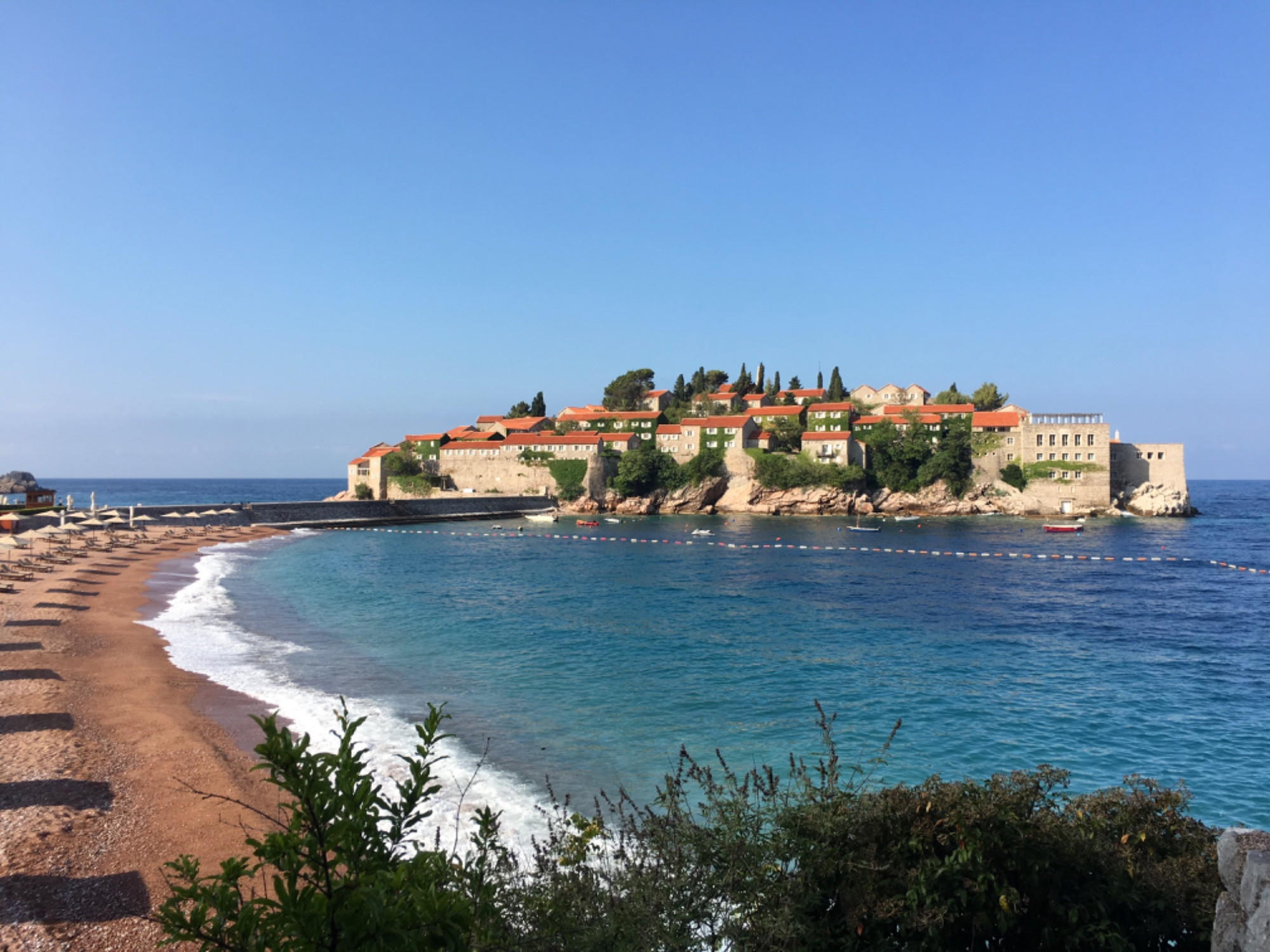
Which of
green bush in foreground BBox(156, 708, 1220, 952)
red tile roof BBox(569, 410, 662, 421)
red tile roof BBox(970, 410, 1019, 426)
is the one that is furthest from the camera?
red tile roof BBox(569, 410, 662, 421)

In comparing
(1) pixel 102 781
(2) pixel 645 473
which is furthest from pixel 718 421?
(1) pixel 102 781

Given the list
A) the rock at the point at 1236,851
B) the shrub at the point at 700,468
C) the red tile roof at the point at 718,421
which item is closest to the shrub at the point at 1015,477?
the red tile roof at the point at 718,421

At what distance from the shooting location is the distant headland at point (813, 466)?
7569cm

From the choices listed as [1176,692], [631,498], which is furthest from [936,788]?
[631,498]

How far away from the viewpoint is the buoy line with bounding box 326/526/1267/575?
1666 inches

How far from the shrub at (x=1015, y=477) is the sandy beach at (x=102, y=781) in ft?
256

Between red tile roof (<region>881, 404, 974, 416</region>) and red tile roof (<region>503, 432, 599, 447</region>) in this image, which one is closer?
red tile roof (<region>503, 432, 599, 447</region>)

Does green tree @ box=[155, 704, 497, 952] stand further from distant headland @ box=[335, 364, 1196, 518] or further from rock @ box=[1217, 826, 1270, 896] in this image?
distant headland @ box=[335, 364, 1196, 518]

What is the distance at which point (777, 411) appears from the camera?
8544 centimetres

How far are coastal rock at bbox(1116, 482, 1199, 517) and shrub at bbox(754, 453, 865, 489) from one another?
28.3 meters

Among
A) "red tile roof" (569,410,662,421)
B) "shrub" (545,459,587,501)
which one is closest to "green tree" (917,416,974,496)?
"red tile roof" (569,410,662,421)

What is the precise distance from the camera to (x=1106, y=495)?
74.0 m

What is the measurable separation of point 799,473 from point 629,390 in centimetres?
3602

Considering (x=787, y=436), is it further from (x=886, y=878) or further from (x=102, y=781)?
(x=886, y=878)
